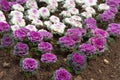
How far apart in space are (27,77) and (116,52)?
1514 millimetres

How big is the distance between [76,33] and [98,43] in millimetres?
360

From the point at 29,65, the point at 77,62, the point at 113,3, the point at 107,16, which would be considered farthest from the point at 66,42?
the point at 113,3

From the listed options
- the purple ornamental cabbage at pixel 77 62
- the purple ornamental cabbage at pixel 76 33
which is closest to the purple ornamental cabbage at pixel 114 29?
the purple ornamental cabbage at pixel 76 33

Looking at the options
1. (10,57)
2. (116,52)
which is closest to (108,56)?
(116,52)

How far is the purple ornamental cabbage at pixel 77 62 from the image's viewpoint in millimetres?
5207

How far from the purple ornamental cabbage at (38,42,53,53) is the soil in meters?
0.20

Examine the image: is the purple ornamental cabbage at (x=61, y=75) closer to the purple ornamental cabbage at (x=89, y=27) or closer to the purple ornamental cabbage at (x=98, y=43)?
the purple ornamental cabbage at (x=98, y=43)

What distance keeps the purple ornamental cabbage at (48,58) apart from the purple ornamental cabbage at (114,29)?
3.93 feet

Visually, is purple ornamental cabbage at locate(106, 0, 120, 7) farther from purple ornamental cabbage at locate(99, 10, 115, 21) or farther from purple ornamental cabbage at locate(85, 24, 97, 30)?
purple ornamental cabbage at locate(85, 24, 97, 30)

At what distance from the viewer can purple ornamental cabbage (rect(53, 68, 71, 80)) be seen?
16.3ft

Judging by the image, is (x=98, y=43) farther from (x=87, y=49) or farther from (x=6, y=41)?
(x=6, y=41)

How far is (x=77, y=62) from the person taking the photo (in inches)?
205

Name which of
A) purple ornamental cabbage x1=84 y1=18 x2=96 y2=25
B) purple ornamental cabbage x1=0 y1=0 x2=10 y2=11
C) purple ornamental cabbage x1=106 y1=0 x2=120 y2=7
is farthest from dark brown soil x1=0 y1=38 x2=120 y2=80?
purple ornamental cabbage x1=106 y1=0 x2=120 y2=7

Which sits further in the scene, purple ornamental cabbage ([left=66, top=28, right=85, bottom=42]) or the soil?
purple ornamental cabbage ([left=66, top=28, right=85, bottom=42])
